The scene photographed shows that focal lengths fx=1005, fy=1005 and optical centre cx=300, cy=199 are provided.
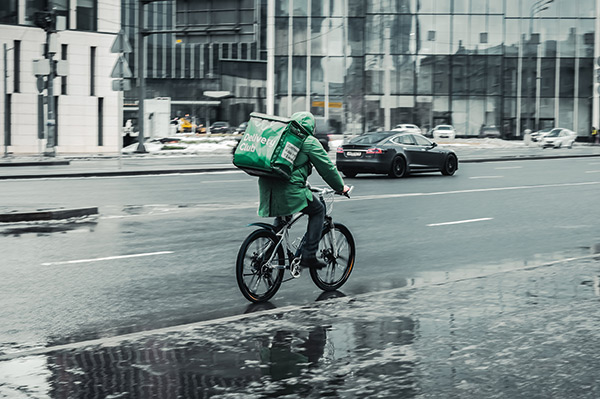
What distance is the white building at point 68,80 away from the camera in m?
48.2

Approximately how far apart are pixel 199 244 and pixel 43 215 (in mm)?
3858

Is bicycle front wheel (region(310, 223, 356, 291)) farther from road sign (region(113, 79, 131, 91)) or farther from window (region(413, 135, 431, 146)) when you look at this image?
road sign (region(113, 79, 131, 91))

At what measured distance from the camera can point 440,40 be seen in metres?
77.6

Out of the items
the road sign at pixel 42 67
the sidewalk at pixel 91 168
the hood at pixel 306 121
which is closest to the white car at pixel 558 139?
the sidewalk at pixel 91 168

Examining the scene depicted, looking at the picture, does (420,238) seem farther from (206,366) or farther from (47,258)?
(206,366)

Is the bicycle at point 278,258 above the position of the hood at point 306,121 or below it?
below

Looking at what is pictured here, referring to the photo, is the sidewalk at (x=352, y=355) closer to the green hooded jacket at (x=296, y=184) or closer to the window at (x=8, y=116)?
the green hooded jacket at (x=296, y=184)

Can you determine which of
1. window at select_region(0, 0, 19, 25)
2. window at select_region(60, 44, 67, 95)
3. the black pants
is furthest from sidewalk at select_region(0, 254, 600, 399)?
window at select_region(60, 44, 67, 95)

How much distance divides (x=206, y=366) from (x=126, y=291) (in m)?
3.12

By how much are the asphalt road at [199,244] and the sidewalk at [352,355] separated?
0.62 m

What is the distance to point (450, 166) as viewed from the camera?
30172 millimetres

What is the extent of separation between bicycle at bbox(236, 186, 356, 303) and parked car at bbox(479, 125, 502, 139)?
232 ft

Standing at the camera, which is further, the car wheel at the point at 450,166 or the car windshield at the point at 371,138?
the car wheel at the point at 450,166

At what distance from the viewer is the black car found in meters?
28.2
